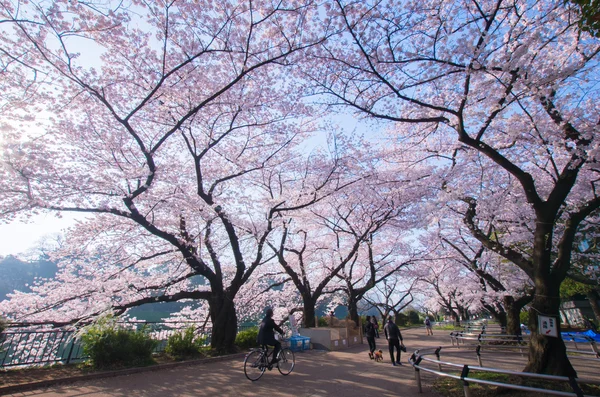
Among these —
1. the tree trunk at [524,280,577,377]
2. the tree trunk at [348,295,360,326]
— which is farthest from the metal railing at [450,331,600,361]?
the tree trunk at [348,295,360,326]

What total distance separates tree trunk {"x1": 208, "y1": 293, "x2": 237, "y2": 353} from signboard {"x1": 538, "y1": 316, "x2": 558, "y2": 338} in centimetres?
948

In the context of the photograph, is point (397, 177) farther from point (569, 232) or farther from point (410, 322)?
Result: point (410, 322)

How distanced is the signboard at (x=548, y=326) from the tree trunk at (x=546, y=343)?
0.16ft

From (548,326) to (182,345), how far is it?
975cm

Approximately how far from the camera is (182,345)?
9672 millimetres

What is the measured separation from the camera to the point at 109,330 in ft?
26.1

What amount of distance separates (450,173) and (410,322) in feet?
129

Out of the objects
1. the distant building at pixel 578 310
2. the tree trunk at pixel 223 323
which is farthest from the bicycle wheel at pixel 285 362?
the distant building at pixel 578 310

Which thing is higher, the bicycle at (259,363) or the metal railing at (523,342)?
the metal railing at (523,342)

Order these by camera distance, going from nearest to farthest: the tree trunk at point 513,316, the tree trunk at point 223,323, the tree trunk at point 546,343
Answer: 1. the tree trunk at point 546,343
2. the tree trunk at point 223,323
3. the tree trunk at point 513,316

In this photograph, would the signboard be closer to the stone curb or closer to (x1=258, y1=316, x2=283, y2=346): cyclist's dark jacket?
(x1=258, y1=316, x2=283, y2=346): cyclist's dark jacket

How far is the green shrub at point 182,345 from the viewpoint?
9609mm

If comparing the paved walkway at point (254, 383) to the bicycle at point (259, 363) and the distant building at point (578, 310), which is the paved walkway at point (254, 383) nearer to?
the bicycle at point (259, 363)

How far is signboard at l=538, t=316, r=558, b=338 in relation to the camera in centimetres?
555
